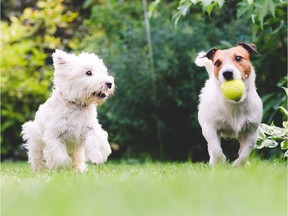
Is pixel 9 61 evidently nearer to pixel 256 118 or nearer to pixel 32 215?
pixel 256 118

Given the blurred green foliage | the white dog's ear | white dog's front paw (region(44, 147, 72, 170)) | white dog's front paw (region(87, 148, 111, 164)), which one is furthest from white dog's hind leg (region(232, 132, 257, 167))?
the blurred green foliage

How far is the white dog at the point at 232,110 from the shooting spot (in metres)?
5.59

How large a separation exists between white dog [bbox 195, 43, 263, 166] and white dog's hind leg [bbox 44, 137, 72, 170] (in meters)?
1.33

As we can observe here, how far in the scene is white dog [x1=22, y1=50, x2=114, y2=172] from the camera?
588cm

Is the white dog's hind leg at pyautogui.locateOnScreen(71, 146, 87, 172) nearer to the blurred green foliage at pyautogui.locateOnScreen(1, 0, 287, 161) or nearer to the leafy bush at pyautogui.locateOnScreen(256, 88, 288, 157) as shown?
the leafy bush at pyautogui.locateOnScreen(256, 88, 288, 157)

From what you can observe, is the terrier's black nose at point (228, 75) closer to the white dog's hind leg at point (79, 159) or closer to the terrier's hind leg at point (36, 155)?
the white dog's hind leg at point (79, 159)

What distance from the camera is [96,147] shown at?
5.83 m

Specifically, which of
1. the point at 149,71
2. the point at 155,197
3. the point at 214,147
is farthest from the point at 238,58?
the point at 149,71

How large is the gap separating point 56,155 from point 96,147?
38 centimetres

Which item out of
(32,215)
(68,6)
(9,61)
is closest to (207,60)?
(32,215)

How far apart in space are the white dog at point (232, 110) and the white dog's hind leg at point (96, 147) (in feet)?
3.21

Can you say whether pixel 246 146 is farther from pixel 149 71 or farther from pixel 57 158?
pixel 149 71

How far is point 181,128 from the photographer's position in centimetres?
1081

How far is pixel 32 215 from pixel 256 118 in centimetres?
325
